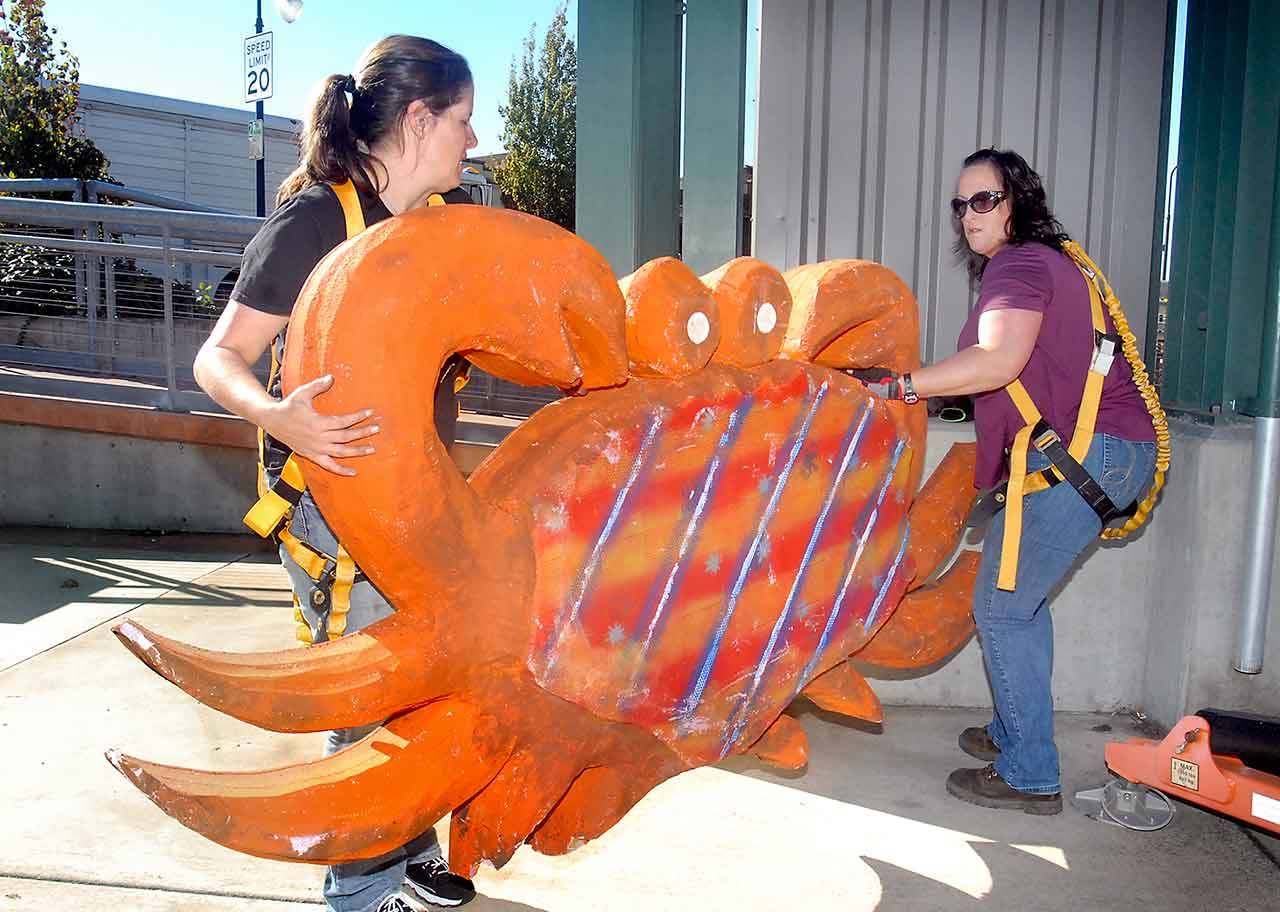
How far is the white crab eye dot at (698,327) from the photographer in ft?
6.55

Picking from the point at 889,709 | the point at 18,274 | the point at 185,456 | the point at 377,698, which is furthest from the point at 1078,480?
the point at 18,274

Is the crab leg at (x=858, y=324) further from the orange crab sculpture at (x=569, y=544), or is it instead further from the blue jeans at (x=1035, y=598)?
the blue jeans at (x=1035, y=598)

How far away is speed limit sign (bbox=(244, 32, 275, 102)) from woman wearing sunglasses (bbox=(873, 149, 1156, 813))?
481 inches

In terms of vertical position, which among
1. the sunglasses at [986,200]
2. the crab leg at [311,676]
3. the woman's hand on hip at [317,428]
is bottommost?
the crab leg at [311,676]

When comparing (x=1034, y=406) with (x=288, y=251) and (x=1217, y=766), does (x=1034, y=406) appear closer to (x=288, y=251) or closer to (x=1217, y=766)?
(x=1217, y=766)

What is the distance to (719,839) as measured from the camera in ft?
10.0

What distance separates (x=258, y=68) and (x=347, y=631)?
1286cm

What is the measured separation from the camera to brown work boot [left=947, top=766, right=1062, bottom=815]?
10.7 feet

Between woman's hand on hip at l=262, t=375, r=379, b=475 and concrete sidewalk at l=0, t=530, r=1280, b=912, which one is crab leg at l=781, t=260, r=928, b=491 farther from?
concrete sidewalk at l=0, t=530, r=1280, b=912

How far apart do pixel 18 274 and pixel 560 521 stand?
26.7 ft

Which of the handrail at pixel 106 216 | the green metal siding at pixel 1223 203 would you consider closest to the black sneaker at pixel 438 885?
the green metal siding at pixel 1223 203

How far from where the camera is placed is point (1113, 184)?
4191 mm

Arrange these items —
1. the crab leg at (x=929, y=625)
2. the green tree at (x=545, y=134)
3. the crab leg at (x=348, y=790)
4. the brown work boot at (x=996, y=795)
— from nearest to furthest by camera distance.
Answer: the crab leg at (x=348, y=790), the crab leg at (x=929, y=625), the brown work boot at (x=996, y=795), the green tree at (x=545, y=134)

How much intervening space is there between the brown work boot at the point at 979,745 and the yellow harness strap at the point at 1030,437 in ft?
3.24
